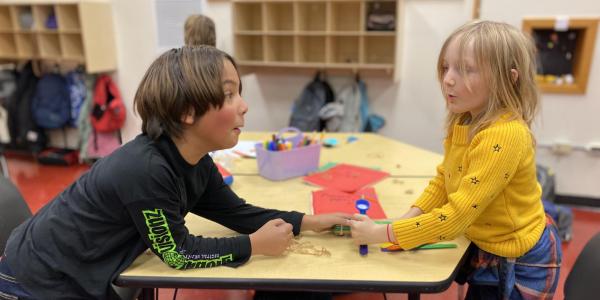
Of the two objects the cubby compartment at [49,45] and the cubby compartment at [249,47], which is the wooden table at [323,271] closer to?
the cubby compartment at [249,47]

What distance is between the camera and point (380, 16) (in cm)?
332

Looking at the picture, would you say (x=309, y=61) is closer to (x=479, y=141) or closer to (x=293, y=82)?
(x=293, y=82)

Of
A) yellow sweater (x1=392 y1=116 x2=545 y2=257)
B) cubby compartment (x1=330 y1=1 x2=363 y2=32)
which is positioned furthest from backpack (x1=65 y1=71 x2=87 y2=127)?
yellow sweater (x1=392 y1=116 x2=545 y2=257)

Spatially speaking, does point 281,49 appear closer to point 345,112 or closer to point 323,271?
point 345,112

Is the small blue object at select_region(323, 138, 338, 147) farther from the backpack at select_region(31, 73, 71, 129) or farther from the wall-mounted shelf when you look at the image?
the backpack at select_region(31, 73, 71, 129)

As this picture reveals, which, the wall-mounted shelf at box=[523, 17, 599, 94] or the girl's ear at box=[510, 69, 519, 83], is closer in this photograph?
the girl's ear at box=[510, 69, 519, 83]

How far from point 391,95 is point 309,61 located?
28.9 inches

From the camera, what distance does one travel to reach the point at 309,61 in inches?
146

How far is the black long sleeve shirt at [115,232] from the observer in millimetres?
1006

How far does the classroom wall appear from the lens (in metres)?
3.11

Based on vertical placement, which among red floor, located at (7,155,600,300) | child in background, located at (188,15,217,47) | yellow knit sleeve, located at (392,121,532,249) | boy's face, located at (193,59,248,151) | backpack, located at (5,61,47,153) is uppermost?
child in background, located at (188,15,217,47)

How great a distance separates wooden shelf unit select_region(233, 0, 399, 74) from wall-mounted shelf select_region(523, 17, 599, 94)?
101 centimetres

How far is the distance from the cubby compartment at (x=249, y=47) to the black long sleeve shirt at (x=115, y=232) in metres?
2.57

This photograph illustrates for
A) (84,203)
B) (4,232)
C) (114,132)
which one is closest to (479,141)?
(84,203)
